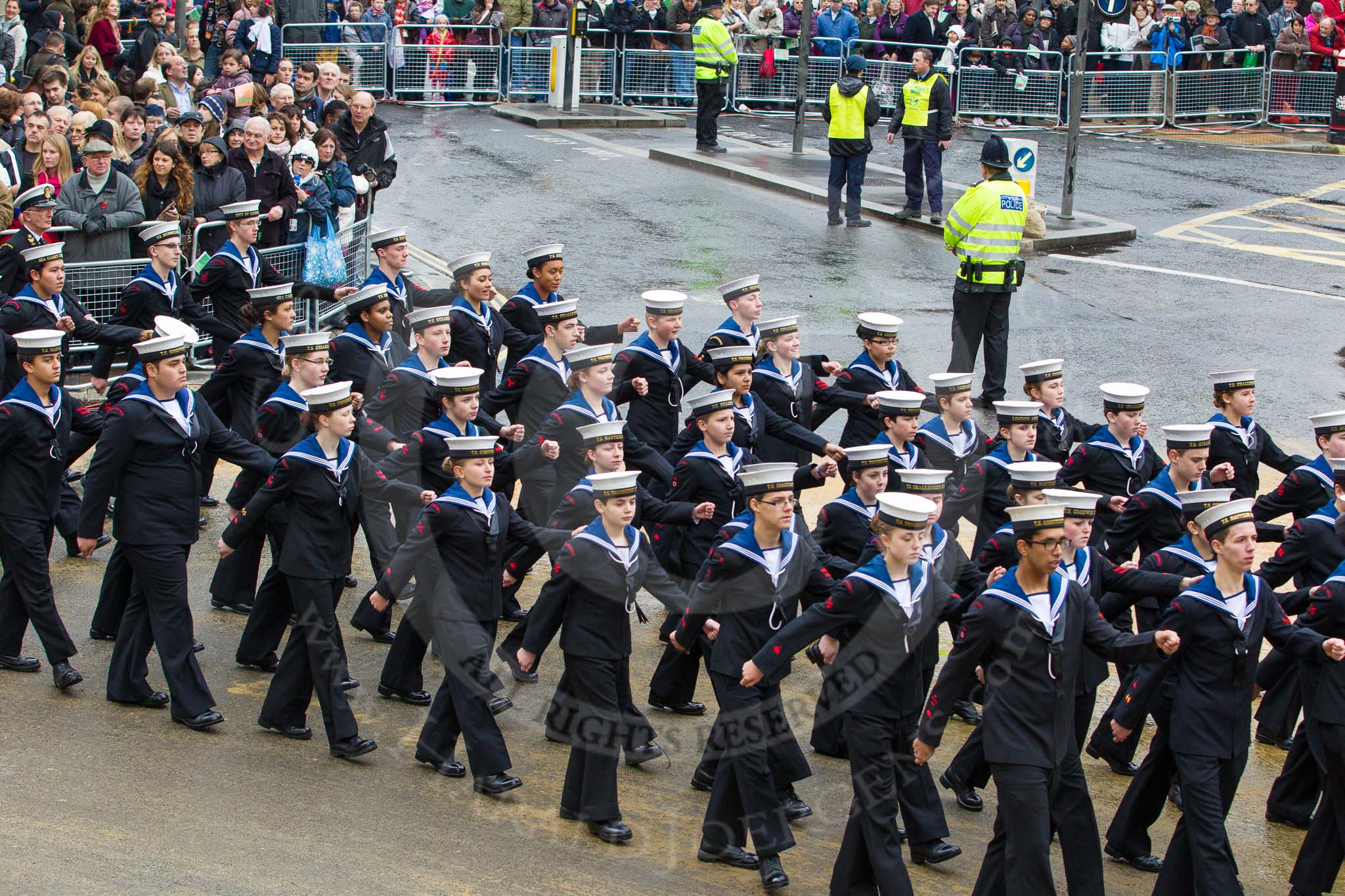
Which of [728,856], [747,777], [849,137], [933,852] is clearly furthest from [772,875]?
[849,137]

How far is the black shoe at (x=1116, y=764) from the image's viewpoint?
8.30 m

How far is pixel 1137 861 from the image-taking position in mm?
7531

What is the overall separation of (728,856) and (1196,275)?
1276 centimetres

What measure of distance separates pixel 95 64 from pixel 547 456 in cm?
1025

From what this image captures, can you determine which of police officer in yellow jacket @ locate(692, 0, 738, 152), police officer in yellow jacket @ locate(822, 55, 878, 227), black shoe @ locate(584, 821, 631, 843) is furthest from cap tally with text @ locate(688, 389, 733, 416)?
police officer in yellow jacket @ locate(692, 0, 738, 152)

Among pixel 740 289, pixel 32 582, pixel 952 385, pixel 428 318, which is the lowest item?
pixel 32 582

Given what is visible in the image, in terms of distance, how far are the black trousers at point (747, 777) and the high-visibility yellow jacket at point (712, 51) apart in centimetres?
1660

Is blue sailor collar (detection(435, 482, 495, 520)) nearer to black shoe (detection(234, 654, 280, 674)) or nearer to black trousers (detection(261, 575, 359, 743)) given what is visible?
black trousers (detection(261, 575, 359, 743))

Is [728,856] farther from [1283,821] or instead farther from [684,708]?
[1283,821]

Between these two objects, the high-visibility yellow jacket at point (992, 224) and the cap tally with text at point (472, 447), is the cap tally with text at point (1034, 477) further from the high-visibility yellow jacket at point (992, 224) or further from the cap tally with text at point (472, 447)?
the high-visibility yellow jacket at point (992, 224)

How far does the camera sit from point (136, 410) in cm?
833

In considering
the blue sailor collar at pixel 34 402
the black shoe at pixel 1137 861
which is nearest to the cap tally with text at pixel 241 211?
the blue sailor collar at pixel 34 402

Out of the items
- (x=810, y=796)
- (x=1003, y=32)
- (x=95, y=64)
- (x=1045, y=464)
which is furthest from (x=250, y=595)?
(x=1003, y=32)

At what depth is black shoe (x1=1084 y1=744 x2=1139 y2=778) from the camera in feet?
27.2
